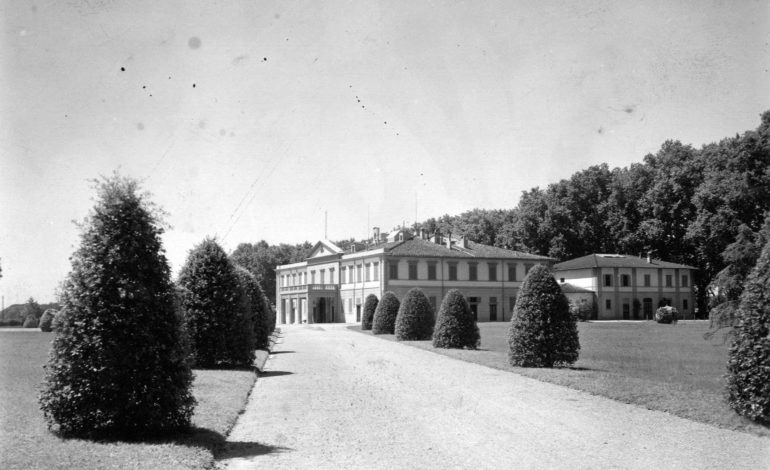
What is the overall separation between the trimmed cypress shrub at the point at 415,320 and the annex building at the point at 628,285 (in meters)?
38.8

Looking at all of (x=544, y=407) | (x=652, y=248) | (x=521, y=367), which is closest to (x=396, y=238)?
(x=652, y=248)

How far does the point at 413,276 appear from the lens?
63.1 metres

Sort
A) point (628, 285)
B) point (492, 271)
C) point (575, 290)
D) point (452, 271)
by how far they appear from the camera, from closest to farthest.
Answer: point (452, 271) → point (492, 271) → point (575, 290) → point (628, 285)

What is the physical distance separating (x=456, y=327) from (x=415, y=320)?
621 centimetres

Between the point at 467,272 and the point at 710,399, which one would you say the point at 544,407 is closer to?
the point at 710,399

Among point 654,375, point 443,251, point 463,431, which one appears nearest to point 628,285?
point 443,251


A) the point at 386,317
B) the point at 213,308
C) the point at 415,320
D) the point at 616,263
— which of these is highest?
the point at 616,263

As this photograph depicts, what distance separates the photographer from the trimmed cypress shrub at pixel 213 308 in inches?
704

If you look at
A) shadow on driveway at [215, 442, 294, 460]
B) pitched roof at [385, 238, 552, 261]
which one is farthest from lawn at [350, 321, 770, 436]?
pitched roof at [385, 238, 552, 261]

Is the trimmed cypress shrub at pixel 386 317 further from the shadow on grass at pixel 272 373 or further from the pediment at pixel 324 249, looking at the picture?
the pediment at pixel 324 249

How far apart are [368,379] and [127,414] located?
8.44m

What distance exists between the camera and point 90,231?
8.80 m

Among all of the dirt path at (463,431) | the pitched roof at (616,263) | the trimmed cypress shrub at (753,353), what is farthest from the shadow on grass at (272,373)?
the pitched roof at (616,263)

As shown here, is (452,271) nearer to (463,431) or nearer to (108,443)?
(463,431)
